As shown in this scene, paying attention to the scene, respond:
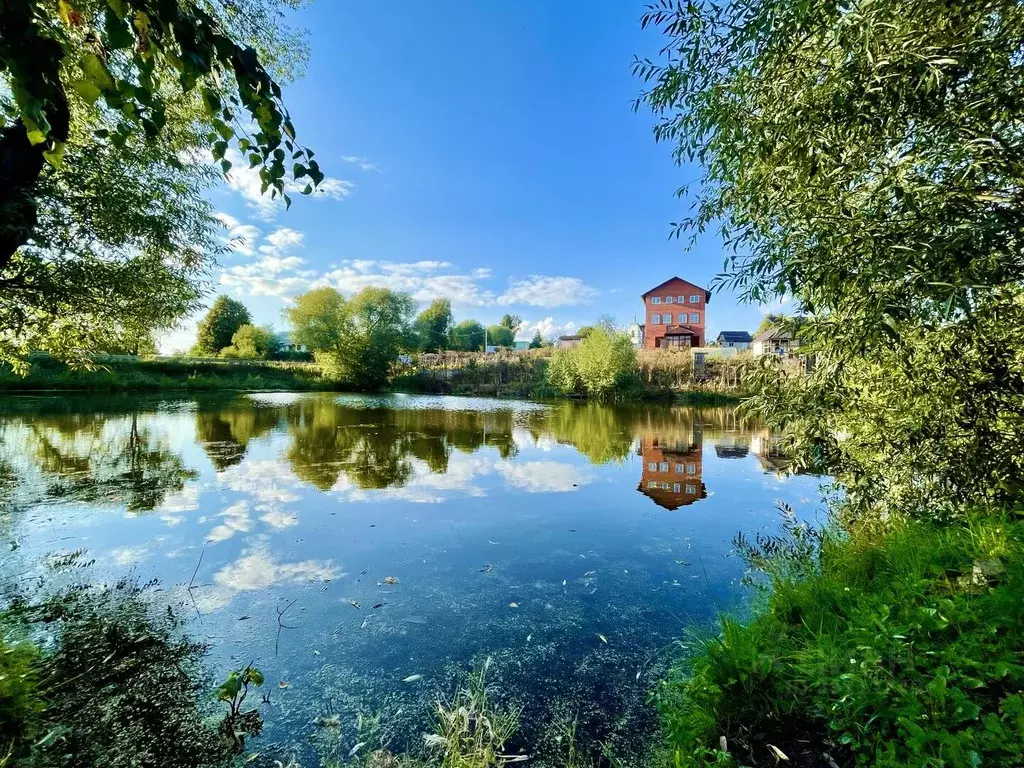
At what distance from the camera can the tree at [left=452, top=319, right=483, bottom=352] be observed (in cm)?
7950

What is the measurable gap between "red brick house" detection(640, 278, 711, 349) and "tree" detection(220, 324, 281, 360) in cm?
4902

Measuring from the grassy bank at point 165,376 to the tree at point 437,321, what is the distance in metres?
28.6

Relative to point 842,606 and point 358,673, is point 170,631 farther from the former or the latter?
point 842,606

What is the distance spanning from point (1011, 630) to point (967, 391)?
90.4 inches

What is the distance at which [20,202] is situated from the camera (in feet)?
9.57

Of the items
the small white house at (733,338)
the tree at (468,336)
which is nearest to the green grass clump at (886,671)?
the small white house at (733,338)

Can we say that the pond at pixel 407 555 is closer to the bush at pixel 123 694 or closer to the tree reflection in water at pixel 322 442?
the tree reflection in water at pixel 322 442

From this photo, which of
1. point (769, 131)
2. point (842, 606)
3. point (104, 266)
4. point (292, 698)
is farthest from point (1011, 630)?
point (104, 266)

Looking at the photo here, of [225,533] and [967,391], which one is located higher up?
[967,391]

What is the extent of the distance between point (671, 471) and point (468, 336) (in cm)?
7809

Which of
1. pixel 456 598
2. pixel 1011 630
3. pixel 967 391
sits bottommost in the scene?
pixel 456 598

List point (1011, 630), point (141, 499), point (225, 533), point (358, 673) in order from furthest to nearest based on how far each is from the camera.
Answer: point (141, 499) < point (225, 533) < point (358, 673) < point (1011, 630)

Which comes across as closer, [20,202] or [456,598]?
[20,202]

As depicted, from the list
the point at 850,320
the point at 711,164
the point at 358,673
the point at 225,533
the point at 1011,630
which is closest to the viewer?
the point at 1011,630
